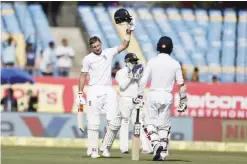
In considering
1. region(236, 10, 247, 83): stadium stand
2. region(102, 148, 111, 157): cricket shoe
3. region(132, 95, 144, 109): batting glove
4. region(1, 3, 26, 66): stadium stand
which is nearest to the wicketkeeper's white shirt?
region(132, 95, 144, 109): batting glove

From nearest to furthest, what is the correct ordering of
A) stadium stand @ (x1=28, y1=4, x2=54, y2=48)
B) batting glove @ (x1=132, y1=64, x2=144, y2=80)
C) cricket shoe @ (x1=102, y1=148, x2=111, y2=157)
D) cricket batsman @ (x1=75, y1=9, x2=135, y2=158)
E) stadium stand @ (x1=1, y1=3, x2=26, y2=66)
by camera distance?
1. cricket batsman @ (x1=75, y1=9, x2=135, y2=158)
2. cricket shoe @ (x1=102, y1=148, x2=111, y2=157)
3. batting glove @ (x1=132, y1=64, x2=144, y2=80)
4. stadium stand @ (x1=1, y1=3, x2=26, y2=66)
5. stadium stand @ (x1=28, y1=4, x2=54, y2=48)

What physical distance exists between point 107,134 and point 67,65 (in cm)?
1383

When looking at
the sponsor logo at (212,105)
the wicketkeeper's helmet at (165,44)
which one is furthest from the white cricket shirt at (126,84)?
the sponsor logo at (212,105)

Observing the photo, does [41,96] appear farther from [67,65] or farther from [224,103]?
[224,103]

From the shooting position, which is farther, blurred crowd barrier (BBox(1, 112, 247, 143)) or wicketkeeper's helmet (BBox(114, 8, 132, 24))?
blurred crowd barrier (BBox(1, 112, 247, 143))

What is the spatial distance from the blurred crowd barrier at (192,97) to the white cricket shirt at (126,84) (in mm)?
8094

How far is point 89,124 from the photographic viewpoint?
16406mm

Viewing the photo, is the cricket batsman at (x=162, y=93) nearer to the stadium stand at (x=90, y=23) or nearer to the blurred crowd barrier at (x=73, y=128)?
the blurred crowd barrier at (x=73, y=128)

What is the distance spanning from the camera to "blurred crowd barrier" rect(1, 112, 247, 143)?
2483 cm

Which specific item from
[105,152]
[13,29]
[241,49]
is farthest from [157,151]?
[13,29]

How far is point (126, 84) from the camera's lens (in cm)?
1925

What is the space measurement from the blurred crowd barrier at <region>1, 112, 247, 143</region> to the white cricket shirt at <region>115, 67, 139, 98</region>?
540 centimetres

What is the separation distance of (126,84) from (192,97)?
8948 mm

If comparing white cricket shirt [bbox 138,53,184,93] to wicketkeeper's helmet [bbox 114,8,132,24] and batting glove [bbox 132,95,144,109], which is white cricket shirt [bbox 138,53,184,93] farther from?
wicketkeeper's helmet [bbox 114,8,132,24]
